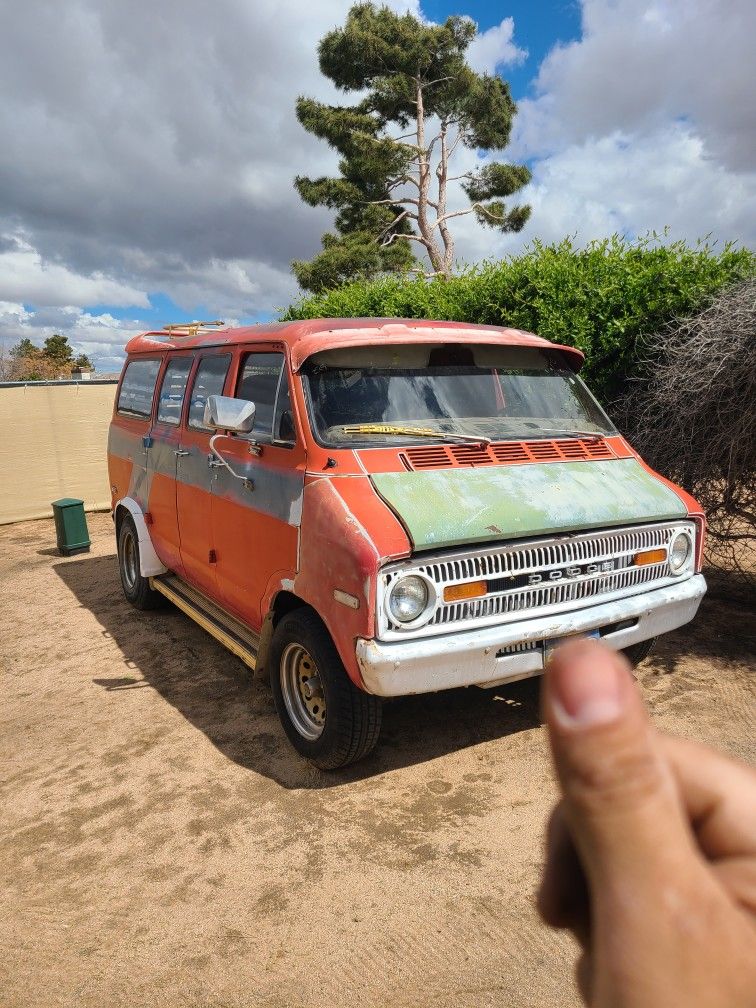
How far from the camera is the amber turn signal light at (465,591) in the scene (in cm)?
336

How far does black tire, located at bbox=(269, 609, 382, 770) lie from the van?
0.01 m

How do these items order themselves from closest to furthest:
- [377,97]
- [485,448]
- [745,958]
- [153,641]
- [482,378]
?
[745,958] → [485,448] → [482,378] → [153,641] → [377,97]

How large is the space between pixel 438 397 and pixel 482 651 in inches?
63.2

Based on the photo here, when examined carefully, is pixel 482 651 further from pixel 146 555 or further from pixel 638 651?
pixel 146 555

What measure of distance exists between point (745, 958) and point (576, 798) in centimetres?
15

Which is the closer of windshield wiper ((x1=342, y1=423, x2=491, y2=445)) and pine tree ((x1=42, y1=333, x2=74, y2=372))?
windshield wiper ((x1=342, y1=423, x2=491, y2=445))

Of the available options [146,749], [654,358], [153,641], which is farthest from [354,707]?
[654,358]

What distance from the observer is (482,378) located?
455cm

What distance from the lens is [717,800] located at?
1.85 feet

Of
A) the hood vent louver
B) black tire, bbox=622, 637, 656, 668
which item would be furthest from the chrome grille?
black tire, bbox=622, 637, 656, 668

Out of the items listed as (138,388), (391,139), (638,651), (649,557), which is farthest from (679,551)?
(391,139)

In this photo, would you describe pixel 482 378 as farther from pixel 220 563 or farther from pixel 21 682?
pixel 21 682

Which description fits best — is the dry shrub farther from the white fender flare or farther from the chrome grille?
the white fender flare

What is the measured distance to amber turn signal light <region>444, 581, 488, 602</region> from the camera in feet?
11.0
